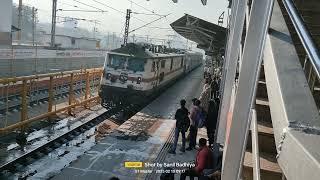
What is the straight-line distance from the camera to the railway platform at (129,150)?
27.7 ft

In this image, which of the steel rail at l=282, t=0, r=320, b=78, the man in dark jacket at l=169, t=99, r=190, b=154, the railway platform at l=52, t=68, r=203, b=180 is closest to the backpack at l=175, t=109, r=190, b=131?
the man in dark jacket at l=169, t=99, r=190, b=154

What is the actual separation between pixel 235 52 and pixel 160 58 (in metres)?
15.0

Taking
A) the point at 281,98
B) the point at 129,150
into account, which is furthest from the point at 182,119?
the point at 281,98

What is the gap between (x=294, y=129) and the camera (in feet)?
4.03

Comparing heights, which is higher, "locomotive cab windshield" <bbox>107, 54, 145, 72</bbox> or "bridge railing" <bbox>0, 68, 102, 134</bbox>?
"locomotive cab windshield" <bbox>107, 54, 145, 72</bbox>

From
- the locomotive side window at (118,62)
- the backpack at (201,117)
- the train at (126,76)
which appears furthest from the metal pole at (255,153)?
the locomotive side window at (118,62)

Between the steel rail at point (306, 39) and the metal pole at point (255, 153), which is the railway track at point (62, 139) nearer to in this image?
the metal pole at point (255, 153)

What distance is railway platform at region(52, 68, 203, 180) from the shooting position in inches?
332

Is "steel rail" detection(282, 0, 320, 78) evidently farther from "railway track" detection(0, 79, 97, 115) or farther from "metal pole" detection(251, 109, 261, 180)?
"railway track" detection(0, 79, 97, 115)

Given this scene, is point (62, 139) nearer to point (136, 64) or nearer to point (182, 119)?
point (182, 119)

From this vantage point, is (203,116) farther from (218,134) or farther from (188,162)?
(218,134)

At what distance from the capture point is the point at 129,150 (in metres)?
10.3

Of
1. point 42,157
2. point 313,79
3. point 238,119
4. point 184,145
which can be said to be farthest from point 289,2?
point 42,157

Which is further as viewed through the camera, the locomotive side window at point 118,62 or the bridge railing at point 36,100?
the locomotive side window at point 118,62
